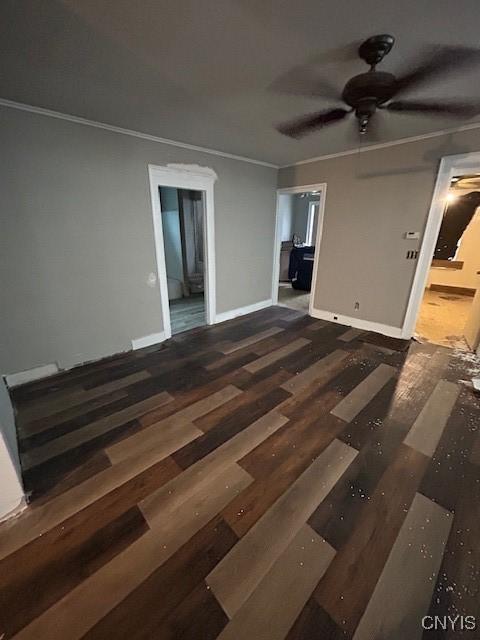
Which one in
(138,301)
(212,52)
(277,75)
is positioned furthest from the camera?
(138,301)

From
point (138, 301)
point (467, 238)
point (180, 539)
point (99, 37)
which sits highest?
point (99, 37)

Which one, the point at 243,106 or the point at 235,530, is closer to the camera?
the point at 235,530

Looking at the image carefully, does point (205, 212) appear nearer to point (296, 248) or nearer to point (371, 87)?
point (371, 87)

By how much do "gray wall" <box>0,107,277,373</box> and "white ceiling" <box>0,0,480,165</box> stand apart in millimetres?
290

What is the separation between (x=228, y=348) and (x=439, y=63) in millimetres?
2749

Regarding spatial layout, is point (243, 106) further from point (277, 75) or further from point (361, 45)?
point (361, 45)

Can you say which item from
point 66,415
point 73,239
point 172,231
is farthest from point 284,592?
point 172,231

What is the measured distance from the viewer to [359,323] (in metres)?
3.74

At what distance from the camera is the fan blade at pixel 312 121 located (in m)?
1.67

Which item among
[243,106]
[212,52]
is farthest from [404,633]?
[243,106]

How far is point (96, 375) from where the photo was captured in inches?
101

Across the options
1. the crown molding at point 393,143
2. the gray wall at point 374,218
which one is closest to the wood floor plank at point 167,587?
A: the gray wall at point 374,218

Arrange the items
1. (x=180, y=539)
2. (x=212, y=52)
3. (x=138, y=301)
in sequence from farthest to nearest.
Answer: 1. (x=138, y=301)
2. (x=212, y=52)
3. (x=180, y=539)

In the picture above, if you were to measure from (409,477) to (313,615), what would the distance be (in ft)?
3.10
